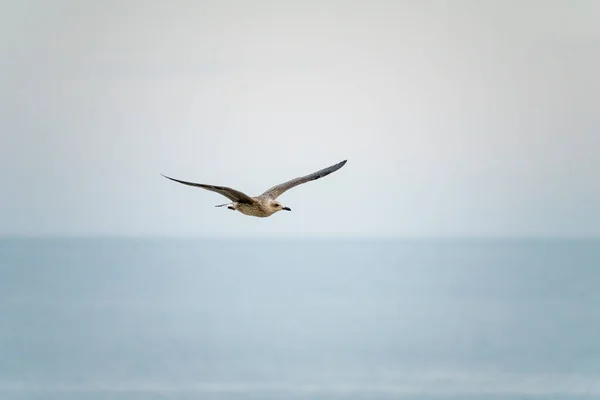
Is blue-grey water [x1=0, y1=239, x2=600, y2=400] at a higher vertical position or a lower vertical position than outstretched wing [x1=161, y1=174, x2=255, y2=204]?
higher

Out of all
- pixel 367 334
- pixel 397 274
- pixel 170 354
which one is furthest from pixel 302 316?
pixel 397 274

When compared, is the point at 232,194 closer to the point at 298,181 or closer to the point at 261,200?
the point at 261,200

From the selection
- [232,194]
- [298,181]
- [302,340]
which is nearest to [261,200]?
[232,194]

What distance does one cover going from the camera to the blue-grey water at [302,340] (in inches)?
2800

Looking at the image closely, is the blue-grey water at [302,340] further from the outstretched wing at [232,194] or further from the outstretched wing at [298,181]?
the outstretched wing at [232,194]

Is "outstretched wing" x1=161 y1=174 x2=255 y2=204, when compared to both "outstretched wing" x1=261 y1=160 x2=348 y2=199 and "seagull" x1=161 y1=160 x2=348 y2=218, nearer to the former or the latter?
"seagull" x1=161 y1=160 x2=348 y2=218

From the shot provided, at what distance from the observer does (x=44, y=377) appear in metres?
74.9

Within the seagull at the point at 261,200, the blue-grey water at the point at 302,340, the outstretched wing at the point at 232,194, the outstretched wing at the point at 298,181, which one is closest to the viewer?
the outstretched wing at the point at 232,194

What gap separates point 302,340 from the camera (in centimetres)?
9231

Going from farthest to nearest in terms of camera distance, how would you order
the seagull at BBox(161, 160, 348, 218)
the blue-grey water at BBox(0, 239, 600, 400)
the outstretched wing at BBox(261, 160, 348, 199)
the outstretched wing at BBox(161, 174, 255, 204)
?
the blue-grey water at BBox(0, 239, 600, 400) → the outstretched wing at BBox(261, 160, 348, 199) → the seagull at BBox(161, 160, 348, 218) → the outstretched wing at BBox(161, 174, 255, 204)

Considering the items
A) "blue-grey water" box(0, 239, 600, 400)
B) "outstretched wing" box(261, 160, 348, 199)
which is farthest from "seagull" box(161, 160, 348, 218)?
"blue-grey water" box(0, 239, 600, 400)

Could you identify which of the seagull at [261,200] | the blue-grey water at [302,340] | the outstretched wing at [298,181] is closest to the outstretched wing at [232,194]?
the seagull at [261,200]

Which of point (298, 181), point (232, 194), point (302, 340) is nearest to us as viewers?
point (232, 194)

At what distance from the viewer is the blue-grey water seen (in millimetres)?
71125
